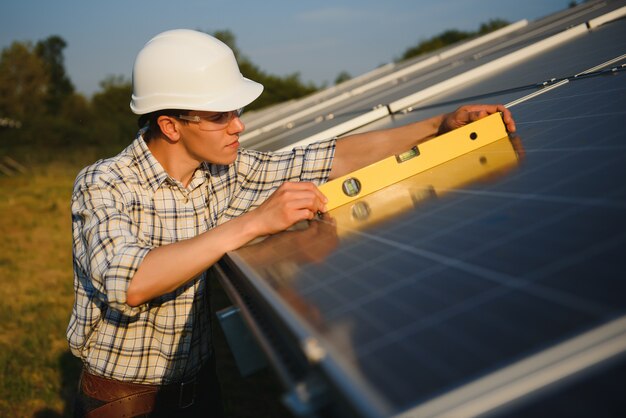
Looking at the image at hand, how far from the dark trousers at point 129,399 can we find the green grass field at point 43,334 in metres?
2.28

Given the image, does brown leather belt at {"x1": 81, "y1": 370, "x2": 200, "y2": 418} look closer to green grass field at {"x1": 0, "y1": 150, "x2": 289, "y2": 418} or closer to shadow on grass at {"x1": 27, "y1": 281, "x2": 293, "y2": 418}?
shadow on grass at {"x1": 27, "y1": 281, "x2": 293, "y2": 418}

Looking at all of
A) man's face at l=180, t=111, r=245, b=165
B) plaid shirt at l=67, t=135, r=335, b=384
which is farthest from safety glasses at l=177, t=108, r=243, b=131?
plaid shirt at l=67, t=135, r=335, b=384

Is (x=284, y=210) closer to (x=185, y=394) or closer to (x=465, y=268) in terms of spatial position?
(x=465, y=268)

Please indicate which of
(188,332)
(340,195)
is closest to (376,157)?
(340,195)

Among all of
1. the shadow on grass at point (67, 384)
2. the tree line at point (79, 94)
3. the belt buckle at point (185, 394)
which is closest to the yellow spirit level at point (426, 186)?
the belt buckle at point (185, 394)

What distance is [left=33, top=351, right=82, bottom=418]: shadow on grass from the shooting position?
6.14m

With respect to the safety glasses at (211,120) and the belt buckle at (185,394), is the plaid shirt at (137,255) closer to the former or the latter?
the belt buckle at (185,394)

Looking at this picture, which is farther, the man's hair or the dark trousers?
the man's hair

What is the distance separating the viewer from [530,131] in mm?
2760

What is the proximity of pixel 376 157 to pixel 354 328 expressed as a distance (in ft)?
7.83

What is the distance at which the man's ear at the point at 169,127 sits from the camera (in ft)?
10.1

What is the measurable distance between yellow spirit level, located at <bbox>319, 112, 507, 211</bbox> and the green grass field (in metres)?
3.25

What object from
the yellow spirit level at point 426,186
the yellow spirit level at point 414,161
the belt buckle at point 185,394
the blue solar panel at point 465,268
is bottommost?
the belt buckle at point 185,394

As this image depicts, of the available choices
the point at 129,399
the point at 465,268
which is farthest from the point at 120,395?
the point at 465,268
